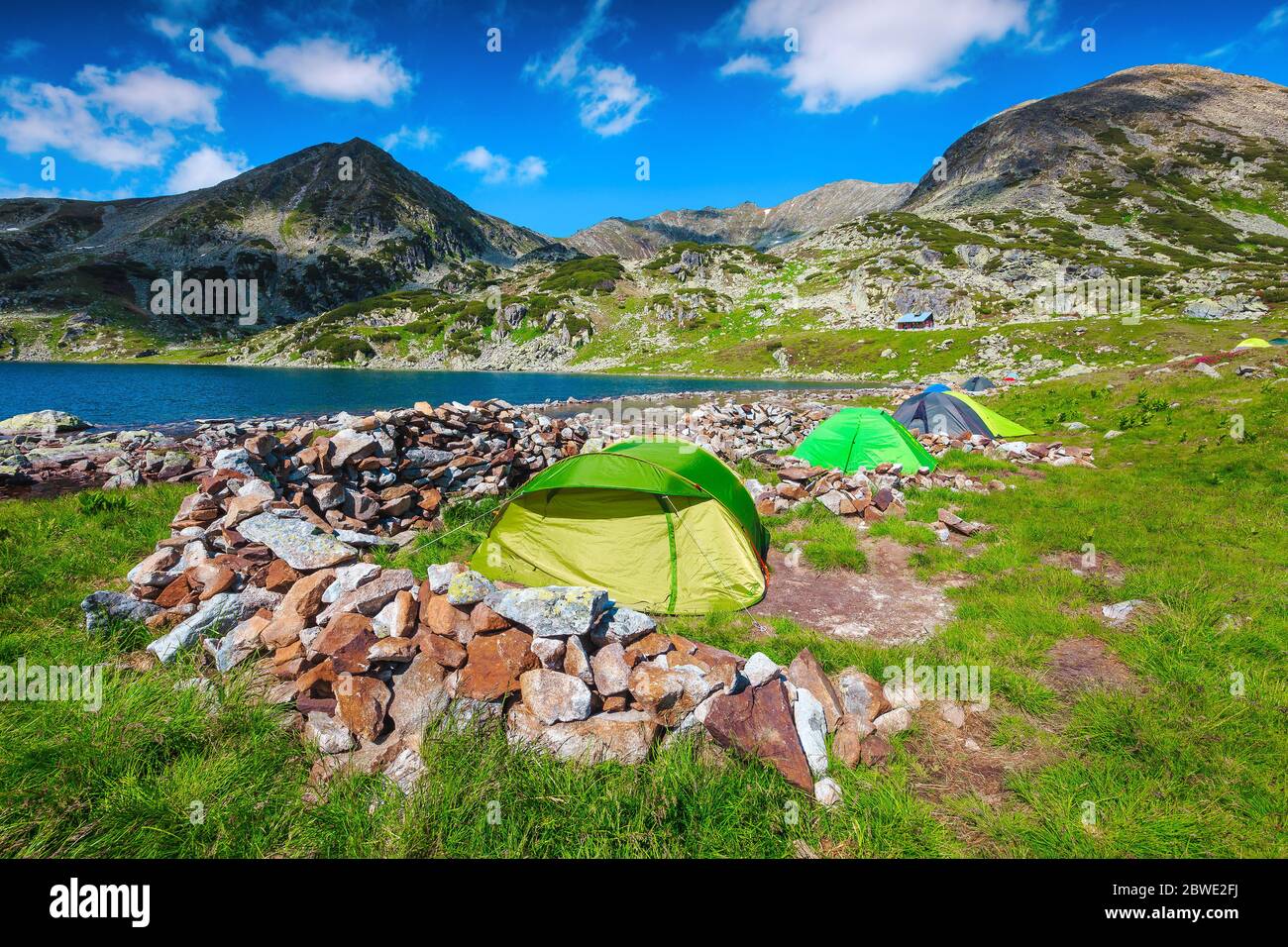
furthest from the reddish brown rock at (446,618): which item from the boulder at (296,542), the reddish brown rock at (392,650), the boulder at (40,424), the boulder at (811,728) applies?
the boulder at (40,424)

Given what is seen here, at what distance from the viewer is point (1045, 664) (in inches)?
235

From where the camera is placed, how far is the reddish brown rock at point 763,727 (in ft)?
14.2

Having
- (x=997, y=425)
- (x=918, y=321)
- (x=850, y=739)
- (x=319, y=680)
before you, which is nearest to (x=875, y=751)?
(x=850, y=739)

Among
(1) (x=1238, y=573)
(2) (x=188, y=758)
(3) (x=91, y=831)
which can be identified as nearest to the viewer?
(3) (x=91, y=831)

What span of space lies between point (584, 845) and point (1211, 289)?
125 m

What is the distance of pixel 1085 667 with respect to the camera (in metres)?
5.88

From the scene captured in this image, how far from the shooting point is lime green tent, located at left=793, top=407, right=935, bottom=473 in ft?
47.2

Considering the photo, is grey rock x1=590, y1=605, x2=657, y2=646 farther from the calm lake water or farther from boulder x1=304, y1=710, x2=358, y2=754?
the calm lake water

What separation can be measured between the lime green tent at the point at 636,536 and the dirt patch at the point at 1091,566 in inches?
208

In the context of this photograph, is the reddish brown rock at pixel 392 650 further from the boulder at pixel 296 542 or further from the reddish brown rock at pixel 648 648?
the boulder at pixel 296 542

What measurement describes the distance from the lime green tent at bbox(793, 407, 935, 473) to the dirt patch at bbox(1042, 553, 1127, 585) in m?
5.24

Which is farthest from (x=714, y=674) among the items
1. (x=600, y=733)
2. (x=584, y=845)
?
(x=584, y=845)

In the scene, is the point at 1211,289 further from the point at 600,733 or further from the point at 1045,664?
the point at 600,733
